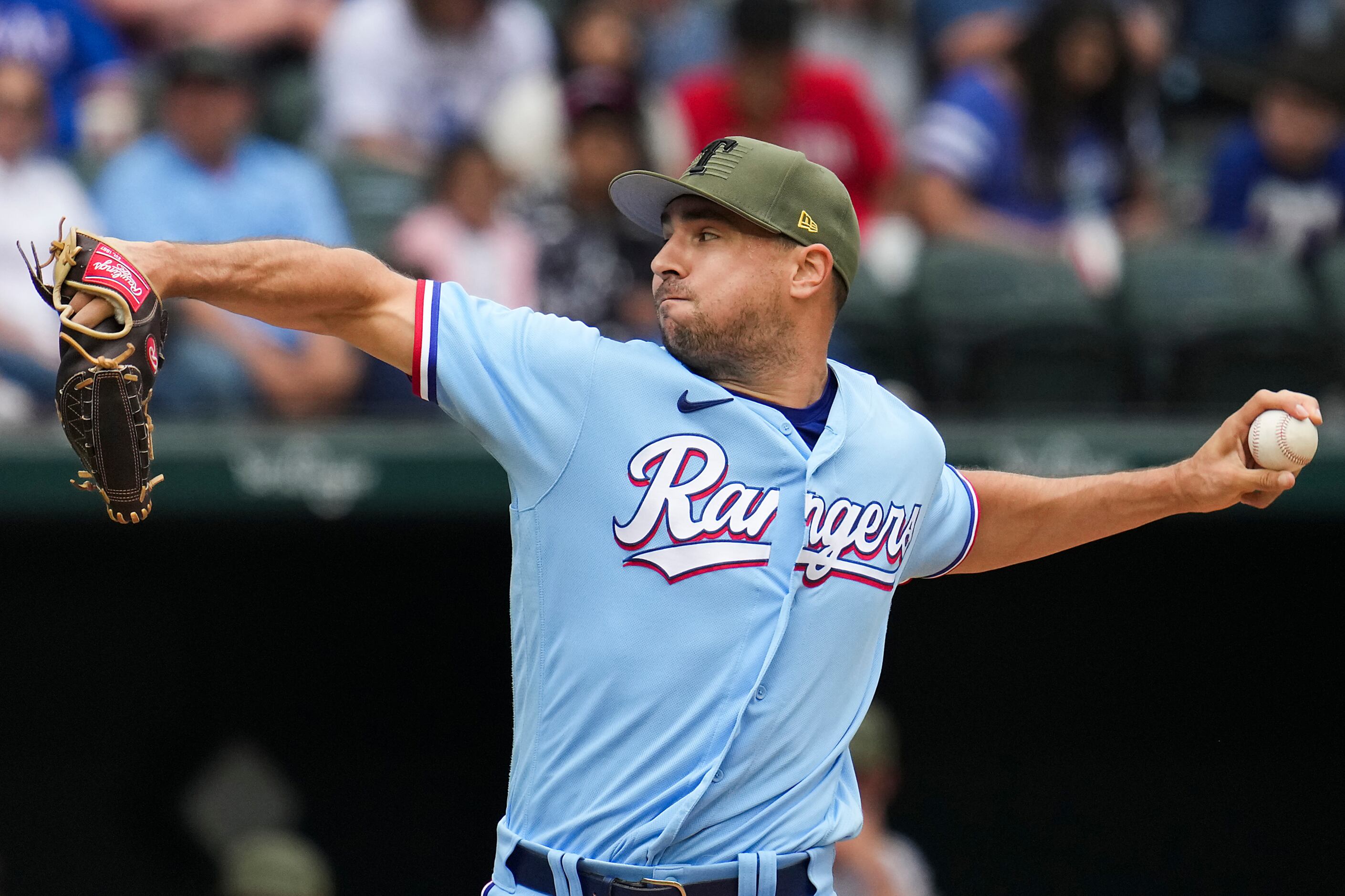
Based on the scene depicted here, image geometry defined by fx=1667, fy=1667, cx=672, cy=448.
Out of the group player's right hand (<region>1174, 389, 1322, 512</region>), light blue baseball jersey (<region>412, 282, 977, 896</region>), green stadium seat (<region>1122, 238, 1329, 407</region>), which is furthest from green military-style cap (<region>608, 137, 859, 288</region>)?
green stadium seat (<region>1122, 238, 1329, 407</region>)

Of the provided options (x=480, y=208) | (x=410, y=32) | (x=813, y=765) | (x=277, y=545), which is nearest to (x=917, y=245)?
(x=480, y=208)

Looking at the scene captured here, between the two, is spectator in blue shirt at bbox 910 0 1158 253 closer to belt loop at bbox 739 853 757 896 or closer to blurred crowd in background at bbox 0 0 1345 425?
blurred crowd in background at bbox 0 0 1345 425

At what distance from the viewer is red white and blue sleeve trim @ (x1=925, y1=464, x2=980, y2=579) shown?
291cm

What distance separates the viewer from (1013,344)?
5320mm

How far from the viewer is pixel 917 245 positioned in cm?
586

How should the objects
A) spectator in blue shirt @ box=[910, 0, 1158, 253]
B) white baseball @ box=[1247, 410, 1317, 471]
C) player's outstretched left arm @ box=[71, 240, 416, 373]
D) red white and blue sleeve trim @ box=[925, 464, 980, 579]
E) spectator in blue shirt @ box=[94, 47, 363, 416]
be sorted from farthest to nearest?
1. spectator in blue shirt @ box=[910, 0, 1158, 253]
2. spectator in blue shirt @ box=[94, 47, 363, 416]
3. red white and blue sleeve trim @ box=[925, 464, 980, 579]
4. white baseball @ box=[1247, 410, 1317, 471]
5. player's outstretched left arm @ box=[71, 240, 416, 373]

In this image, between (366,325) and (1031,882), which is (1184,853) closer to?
(1031,882)

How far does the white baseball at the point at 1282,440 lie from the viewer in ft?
8.91

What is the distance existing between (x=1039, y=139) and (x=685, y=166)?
1.38 m

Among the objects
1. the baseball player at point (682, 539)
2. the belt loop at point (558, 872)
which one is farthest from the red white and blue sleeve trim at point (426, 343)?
the belt loop at point (558, 872)

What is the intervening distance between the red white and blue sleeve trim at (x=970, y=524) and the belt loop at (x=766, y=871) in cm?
65

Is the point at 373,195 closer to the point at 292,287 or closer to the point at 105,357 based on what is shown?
the point at 292,287

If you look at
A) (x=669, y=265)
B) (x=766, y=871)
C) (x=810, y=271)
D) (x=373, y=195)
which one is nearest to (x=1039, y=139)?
(x=373, y=195)

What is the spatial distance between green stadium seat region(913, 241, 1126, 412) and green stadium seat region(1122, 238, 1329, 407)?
162mm
